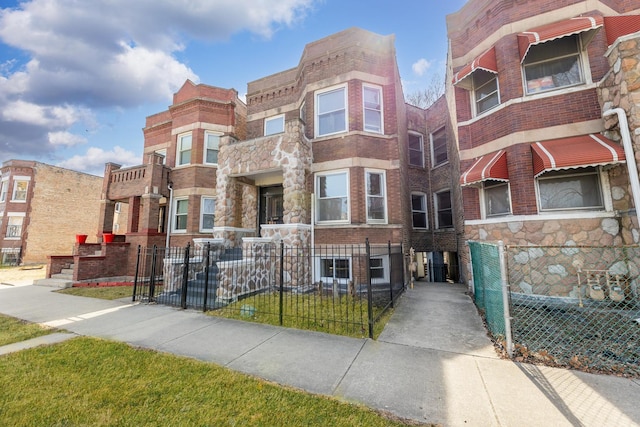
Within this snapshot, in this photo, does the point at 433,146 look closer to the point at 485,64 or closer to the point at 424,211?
the point at 424,211

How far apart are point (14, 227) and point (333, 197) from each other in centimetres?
2765

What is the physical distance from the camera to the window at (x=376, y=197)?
32.1 ft

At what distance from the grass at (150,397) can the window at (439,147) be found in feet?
43.5

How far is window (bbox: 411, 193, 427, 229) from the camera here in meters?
13.7

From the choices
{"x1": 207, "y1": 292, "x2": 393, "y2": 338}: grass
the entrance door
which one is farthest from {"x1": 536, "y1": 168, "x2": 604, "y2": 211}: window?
the entrance door

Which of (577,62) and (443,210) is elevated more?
(577,62)

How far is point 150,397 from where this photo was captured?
3129 mm

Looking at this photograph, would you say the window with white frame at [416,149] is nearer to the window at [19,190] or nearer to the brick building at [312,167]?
the brick building at [312,167]

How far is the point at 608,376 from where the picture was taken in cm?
348

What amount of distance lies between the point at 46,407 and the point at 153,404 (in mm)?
1187

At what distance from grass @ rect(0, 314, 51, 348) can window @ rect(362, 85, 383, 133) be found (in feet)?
35.3

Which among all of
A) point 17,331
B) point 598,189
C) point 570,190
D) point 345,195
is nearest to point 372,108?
point 345,195

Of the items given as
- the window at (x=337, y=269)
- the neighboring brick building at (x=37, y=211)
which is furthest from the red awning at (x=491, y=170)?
the neighboring brick building at (x=37, y=211)

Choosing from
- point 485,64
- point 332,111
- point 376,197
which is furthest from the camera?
point 332,111
